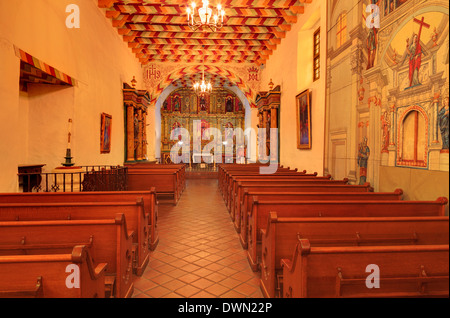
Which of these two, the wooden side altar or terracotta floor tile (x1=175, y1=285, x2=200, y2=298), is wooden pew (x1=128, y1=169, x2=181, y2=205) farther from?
terracotta floor tile (x1=175, y1=285, x2=200, y2=298)

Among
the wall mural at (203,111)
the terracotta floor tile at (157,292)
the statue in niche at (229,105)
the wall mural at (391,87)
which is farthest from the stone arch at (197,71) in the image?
the terracotta floor tile at (157,292)

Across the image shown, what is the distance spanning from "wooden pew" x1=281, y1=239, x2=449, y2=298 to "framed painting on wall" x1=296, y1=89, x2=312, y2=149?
5738mm

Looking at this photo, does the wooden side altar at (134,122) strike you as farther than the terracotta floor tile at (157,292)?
Yes

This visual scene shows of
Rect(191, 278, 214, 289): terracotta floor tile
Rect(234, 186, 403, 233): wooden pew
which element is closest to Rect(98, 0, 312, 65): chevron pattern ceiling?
Rect(234, 186, 403, 233): wooden pew

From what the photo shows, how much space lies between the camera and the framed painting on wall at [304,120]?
7.47 m

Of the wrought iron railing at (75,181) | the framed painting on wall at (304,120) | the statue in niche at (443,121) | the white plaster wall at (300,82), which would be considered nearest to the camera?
the statue in niche at (443,121)

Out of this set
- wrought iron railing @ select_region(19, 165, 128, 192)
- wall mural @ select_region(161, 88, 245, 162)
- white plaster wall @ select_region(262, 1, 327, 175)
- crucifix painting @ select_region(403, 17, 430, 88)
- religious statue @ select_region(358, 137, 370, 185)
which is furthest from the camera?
wall mural @ select_region(161, 88, 245, 162)

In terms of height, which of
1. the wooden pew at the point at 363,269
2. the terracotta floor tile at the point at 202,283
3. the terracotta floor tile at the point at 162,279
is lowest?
the terracotta floor tile at the point at 162,279

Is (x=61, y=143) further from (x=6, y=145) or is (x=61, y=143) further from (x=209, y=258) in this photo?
(x=209, y=258)

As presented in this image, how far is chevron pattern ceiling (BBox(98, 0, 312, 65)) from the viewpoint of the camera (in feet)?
27.7

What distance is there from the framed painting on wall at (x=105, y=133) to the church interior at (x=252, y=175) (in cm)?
7

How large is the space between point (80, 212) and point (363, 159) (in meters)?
4.36

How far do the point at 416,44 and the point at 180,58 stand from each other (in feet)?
37.7

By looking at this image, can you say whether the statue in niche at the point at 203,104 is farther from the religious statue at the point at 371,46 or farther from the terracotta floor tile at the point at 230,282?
the terracotta floor tile at the point at 230,282
